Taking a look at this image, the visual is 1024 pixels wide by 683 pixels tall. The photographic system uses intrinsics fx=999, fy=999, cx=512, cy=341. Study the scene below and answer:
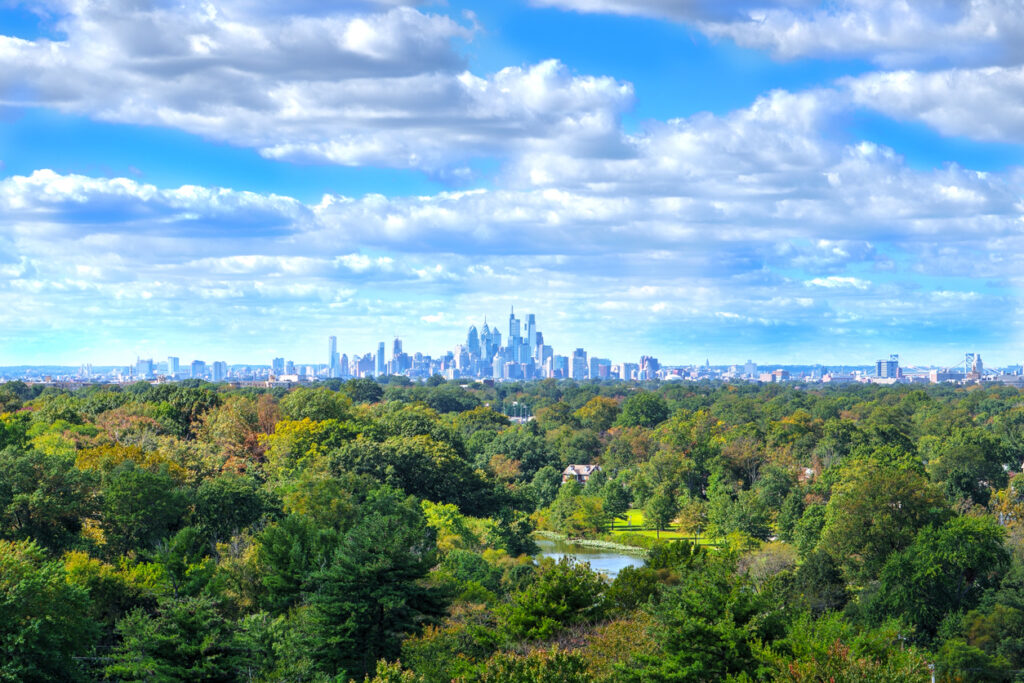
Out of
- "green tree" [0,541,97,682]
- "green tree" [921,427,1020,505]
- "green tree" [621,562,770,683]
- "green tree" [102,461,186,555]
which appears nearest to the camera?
"green tree" [0,541,97,682]

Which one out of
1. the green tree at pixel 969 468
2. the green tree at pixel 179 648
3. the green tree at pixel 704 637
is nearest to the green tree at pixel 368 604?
the green tree at pixel 179 648

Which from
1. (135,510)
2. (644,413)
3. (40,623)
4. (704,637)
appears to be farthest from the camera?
(644,413)

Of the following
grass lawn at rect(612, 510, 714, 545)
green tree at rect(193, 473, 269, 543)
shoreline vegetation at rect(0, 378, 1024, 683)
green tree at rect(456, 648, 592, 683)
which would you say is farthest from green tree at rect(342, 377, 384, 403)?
green tree at rect(456, 648, 592, 683)

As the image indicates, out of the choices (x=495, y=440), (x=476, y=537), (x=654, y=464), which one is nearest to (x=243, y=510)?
(x=476, y=537)

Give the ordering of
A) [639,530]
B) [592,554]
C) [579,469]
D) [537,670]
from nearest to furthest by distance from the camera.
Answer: [537,670], [592,554], [639,530], [579,469]

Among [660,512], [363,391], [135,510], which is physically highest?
[363,391]

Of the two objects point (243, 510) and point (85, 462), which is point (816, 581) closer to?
point (243, 510)

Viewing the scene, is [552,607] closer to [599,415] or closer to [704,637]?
[704,637]

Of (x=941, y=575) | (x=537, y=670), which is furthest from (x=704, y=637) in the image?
(x=941, y=575)

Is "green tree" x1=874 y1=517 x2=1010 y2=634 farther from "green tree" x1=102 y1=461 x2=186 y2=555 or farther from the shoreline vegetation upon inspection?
"green tree" x1=102 y1=461 x2=186 y2=555
